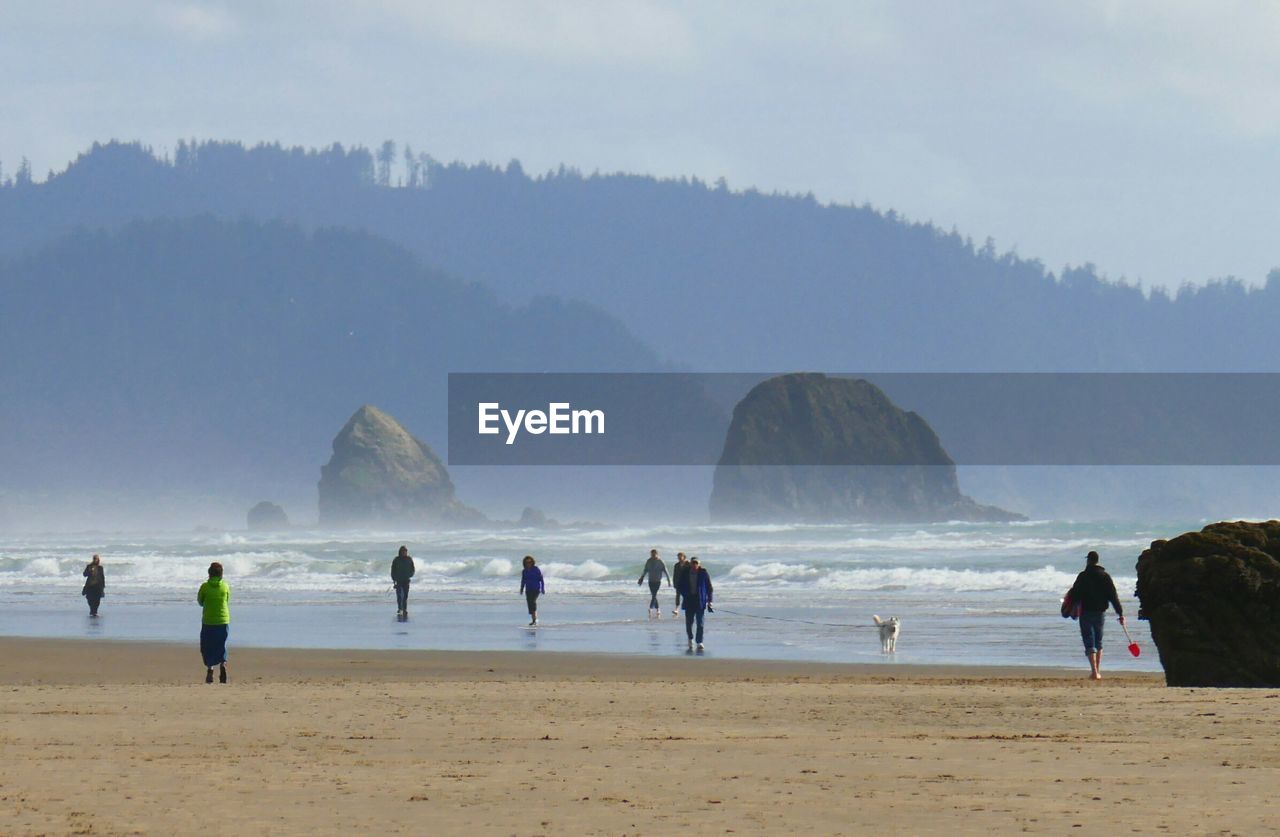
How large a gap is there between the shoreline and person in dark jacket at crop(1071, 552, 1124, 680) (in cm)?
41

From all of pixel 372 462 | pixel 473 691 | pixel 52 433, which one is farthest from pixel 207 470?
pixel 473 691

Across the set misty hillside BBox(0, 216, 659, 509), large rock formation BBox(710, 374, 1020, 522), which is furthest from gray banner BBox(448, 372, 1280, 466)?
large rock formation BBox(710, 374, 1020, 522)

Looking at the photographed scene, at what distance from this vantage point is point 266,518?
142m

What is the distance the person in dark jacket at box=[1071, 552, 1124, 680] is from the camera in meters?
19.0

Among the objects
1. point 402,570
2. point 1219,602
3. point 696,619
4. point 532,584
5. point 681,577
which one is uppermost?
point 402,570

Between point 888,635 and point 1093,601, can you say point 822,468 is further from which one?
point 1093,601

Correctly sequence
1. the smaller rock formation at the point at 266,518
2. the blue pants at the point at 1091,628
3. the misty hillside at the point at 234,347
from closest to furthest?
1. the blue pants at the point at 1091,628
2. the smaller rock formation at the point at 266,518
3. the misty hillside at the point at 234,347

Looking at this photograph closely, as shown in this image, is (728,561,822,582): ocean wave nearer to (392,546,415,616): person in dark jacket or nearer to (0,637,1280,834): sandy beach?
(392,546,415,616): person in dark jacket

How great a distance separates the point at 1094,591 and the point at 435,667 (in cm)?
797

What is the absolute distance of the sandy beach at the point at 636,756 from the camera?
8.95 meters

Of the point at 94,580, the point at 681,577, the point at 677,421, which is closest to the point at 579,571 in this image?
the point at 94,580

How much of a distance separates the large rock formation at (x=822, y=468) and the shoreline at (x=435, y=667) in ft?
340

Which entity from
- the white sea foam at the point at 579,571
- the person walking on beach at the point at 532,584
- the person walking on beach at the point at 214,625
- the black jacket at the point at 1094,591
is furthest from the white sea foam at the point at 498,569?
the black jacket at the point at 1094,591

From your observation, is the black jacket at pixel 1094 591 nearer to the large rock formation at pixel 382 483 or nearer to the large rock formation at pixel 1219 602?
the large rock formation at pixel 1219 602
